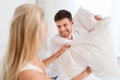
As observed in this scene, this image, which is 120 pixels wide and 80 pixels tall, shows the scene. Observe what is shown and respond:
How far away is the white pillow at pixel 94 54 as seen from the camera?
4.53 feet

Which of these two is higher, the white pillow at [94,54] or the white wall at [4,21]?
the white wall at [4,21]

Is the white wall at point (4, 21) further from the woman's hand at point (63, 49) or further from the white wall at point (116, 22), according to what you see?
the white wall at point (116, 22)

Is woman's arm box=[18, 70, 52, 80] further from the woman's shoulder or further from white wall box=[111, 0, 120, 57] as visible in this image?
white wall box=[111, 0, 120, 57]

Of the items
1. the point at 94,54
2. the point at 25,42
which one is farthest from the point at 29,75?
the point at 94,54

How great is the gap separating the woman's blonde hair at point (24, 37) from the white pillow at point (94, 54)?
0.50 m

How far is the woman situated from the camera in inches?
36.8

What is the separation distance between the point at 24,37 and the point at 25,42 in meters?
0.02

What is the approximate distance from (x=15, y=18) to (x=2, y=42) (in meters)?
0.78

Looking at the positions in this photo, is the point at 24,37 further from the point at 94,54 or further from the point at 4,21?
the point at 4,21

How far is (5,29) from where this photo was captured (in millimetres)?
1731

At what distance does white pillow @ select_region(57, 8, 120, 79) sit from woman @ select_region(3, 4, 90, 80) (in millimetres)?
485

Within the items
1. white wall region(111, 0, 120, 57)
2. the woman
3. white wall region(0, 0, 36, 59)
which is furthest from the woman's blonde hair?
white wall region(111, 0, 120, 57)

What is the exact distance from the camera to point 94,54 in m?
1.38

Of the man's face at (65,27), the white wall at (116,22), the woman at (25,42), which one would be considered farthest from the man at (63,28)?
the white wall at (116,22)
